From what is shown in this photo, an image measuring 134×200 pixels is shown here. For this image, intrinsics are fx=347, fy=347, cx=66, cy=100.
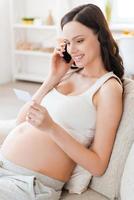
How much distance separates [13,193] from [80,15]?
0.65 metres

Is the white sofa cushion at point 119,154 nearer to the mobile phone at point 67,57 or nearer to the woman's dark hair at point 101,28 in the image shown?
the woman's dark hair at point 101,28

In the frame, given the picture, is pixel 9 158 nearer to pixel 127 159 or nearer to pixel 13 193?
pixel 13 193

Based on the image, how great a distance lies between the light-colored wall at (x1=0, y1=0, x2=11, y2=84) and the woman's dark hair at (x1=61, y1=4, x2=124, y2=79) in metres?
3.33

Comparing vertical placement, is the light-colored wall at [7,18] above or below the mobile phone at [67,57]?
below

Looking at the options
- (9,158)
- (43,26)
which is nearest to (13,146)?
(9,158)

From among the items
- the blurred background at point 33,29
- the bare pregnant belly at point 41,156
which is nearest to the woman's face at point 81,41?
the bare pregnant belly at point 41,156

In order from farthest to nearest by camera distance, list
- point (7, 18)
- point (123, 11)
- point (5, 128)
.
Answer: point (7, 18)
point (123, 11)
point (5, 128)

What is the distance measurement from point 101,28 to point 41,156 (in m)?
0.50

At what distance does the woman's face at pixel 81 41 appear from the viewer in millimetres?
1245

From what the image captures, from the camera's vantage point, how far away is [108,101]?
3.80 feet

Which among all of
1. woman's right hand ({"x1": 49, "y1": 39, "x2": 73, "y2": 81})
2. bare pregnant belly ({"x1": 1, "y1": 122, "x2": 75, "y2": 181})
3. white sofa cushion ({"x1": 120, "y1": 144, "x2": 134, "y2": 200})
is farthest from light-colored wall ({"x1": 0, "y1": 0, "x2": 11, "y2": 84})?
white sofa cushion ({"x1": 120, "y1": 144, "x2": 134, "y2": 200})

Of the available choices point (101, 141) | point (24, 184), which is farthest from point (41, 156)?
point (101, 141)

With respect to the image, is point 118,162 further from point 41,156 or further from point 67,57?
point 67,57

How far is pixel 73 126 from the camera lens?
1224mm
